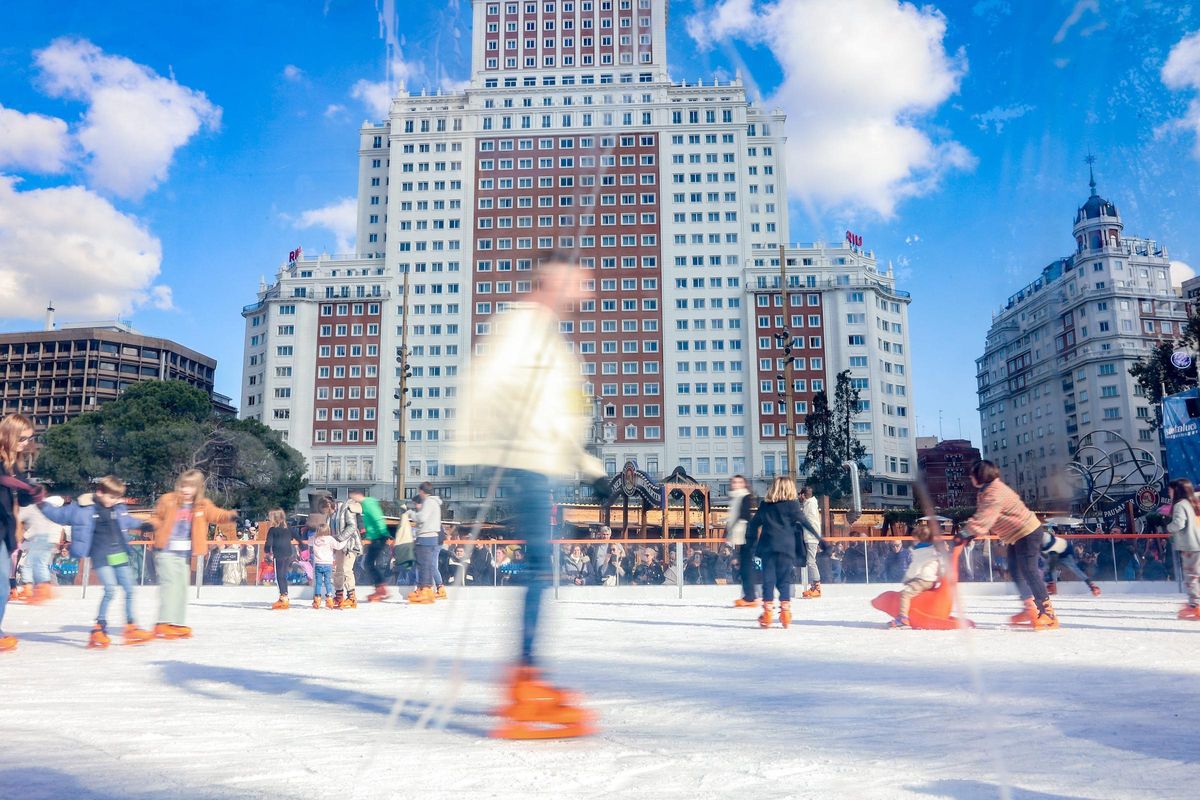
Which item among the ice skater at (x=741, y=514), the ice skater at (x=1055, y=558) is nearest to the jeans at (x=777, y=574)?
the ice skater at (x=741, y=514)

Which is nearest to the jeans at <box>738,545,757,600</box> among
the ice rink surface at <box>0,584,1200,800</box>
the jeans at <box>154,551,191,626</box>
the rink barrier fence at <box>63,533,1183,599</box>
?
the rink barrier fence at <box>63,533,1183,599</box>

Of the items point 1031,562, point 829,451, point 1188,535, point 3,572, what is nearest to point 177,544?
point 3,572

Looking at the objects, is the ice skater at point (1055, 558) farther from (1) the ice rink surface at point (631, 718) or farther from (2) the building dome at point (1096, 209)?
(2) the building dome at point (1096, 209)

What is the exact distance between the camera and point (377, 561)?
14.9m

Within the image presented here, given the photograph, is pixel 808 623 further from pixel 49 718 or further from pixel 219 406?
pixel 219 406

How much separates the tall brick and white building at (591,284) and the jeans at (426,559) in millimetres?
69597

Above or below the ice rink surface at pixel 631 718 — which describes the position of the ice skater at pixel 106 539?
above

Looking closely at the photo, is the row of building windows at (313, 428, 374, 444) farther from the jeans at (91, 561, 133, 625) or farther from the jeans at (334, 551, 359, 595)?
the jeans at (91, 561, 133, 625)

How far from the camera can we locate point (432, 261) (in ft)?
289

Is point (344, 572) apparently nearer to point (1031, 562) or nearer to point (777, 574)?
point (777, 574)

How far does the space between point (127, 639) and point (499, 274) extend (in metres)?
81.8

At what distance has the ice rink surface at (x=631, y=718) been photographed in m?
2.69

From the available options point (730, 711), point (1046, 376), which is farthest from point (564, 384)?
point (1046, 376)

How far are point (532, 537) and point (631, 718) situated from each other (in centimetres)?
92
